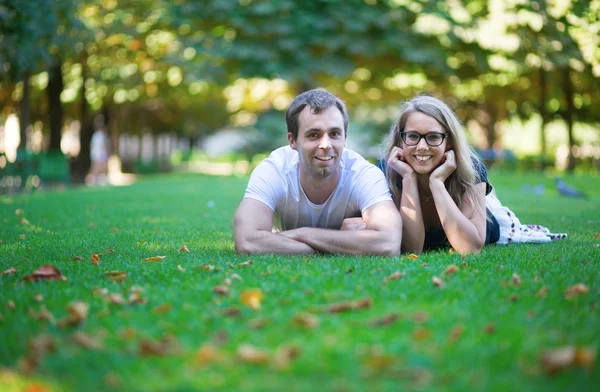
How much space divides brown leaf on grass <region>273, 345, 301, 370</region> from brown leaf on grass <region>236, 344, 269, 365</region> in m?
0.05

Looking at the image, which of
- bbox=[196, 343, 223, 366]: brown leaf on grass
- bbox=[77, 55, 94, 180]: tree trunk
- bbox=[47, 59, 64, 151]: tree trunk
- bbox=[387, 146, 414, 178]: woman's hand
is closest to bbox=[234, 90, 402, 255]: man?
bbox=[387, 146, 414, 178]: woman's hand

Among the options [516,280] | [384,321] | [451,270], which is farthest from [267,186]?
[384,321]

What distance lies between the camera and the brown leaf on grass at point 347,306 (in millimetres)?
3674

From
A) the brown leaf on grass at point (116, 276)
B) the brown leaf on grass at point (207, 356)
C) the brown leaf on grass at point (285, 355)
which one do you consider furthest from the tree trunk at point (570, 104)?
the brown leaf on grass at point (207, 356)

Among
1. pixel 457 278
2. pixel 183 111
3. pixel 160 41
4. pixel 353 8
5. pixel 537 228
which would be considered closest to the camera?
pixel 457 278

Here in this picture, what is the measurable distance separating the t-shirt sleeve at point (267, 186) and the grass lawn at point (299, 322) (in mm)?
591

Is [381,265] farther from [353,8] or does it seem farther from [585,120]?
[585,120]

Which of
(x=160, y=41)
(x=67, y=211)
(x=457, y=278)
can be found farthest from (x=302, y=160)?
(x=160, y=41)

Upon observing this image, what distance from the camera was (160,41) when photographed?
28547mm

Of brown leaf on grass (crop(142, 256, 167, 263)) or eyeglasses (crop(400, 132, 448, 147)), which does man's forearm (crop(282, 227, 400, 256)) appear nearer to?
eyeglasses (crop(400, 132, 448, 147))

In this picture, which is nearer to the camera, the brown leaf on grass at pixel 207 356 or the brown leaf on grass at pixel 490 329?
the brown leaf on grass at pixel 207 356

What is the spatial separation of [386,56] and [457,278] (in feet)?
74.7

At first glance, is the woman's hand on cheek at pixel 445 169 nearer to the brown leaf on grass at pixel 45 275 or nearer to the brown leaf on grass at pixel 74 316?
the brown leaf on grass at pixel 45 275

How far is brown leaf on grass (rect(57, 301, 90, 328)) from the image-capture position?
3465 mm
